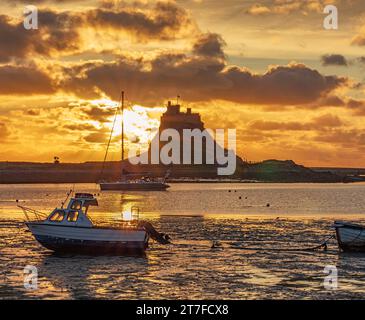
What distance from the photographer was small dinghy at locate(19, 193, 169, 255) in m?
43.7

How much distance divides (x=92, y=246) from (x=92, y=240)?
40 cm

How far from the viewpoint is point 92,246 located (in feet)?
144

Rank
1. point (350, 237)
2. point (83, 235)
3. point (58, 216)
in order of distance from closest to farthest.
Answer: point (83, 235)
point (58, 216)
point (350, 237)

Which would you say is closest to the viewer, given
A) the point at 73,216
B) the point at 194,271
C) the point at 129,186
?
the point at 194,271

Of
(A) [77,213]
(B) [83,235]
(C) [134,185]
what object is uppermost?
(C) [134,185]

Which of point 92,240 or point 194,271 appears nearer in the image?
point 194,271

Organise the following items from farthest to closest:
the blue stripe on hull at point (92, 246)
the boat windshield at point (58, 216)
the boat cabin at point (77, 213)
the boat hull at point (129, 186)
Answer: the boat hull at point (129, 186)
the boat windshield at point (58, 216)
the blue stripe on hull at point (92, 246)
the boat cabin at point (77, 213)

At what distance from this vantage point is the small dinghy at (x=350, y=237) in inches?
1838

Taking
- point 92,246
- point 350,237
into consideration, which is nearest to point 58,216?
point 92,246

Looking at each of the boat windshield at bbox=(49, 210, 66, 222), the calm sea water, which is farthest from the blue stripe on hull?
the boat windshield at bbox=(49, 210, 66, 222)

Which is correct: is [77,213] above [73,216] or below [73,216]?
above

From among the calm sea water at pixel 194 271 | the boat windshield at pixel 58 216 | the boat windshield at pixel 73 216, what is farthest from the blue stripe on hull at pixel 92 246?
the boat windshield at pixel 73 216

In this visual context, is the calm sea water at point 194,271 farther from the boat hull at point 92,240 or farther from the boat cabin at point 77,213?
the boat cabin at point 77,213

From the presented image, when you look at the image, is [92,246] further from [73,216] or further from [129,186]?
[129,186]
